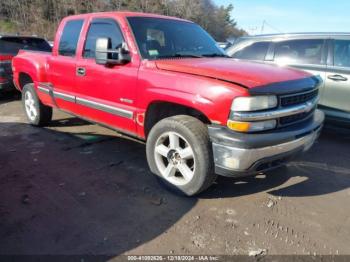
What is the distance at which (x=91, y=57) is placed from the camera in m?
4.31

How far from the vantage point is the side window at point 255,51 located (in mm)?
5930

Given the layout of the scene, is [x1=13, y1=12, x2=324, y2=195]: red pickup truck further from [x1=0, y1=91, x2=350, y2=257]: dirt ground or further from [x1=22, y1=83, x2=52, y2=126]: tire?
[x1=22, y1=83, x2=52, y2=126]: tire

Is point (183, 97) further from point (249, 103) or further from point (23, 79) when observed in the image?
point (23, 79)

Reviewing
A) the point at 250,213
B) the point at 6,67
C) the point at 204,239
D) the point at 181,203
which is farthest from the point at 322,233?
the point at 6,67

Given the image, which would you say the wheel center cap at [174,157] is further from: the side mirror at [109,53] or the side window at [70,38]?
the side window at [70,38]

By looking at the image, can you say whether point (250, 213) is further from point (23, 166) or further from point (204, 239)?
point (23, 166)

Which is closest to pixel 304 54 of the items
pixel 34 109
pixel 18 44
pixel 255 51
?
pixel 255 51

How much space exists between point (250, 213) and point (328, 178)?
58.2 inches

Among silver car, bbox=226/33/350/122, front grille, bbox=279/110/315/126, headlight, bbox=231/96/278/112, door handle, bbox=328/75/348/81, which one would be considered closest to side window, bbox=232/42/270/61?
silver car, bbox=226/33/350/122

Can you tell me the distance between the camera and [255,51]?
605cm

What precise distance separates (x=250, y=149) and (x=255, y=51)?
3.71 meters

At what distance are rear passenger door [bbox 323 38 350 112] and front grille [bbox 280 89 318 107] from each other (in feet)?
6.26

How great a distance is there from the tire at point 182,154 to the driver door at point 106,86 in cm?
52

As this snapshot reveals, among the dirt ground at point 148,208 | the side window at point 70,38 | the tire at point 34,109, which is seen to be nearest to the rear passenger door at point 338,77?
the dirt ground at point 148,208
